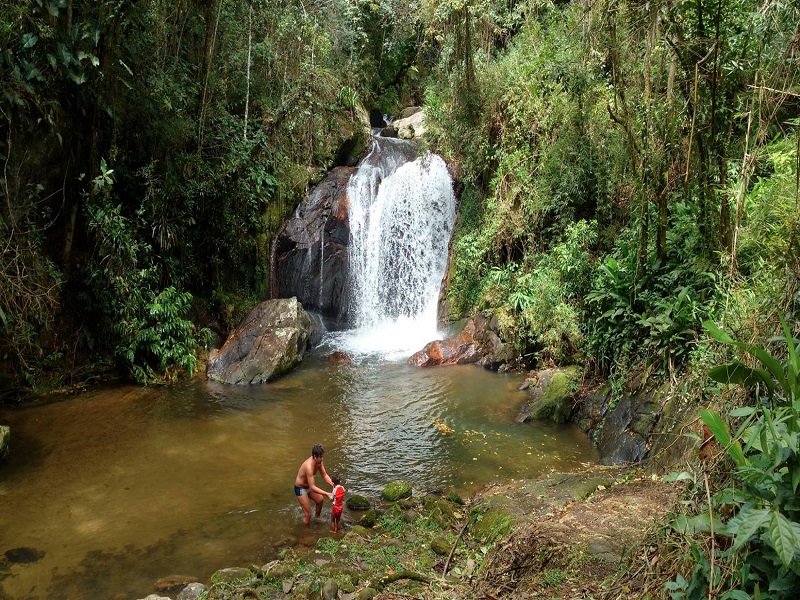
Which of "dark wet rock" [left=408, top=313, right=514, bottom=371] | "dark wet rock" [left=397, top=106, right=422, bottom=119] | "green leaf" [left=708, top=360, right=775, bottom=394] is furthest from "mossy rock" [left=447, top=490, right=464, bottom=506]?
"dark wet rock" [left=397, top=106, right=422, bottom=119]

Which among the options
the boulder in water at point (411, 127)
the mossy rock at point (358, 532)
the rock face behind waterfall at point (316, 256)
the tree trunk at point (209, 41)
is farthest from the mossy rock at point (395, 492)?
the boulder in water at point (411, 127)

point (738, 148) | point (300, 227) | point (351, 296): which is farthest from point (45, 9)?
point (738, 148)

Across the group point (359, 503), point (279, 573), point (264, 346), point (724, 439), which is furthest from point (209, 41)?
point (724, 439)

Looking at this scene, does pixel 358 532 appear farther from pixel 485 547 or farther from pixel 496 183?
pixel 496 183

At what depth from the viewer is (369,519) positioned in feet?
18.9

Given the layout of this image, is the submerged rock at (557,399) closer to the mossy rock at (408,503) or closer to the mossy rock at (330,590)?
the mossy rock at (408,503)

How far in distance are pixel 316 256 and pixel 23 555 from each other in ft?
29.5

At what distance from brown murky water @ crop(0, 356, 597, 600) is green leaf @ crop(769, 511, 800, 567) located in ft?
14.3

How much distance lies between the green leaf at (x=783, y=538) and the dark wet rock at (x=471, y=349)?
831 centimetres

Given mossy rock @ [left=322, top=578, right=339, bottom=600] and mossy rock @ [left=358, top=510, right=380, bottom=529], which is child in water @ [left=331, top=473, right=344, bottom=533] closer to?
mossy rock @ [left=358, top=510, right=380, bottom=529]

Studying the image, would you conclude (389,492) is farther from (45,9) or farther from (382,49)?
(382,49)

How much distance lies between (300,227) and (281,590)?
10.1m

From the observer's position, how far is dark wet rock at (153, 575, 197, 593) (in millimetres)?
4809

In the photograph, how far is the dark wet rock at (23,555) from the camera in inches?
205
